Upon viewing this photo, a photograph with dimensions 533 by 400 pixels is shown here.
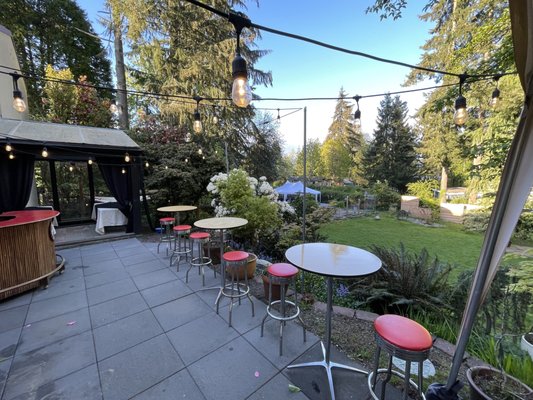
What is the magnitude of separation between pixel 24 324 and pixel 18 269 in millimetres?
1008

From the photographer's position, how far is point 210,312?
274cm

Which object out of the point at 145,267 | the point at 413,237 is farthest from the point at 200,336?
the point at 413,237

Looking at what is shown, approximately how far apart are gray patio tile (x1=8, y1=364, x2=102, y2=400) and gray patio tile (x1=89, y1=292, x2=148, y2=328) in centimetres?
73

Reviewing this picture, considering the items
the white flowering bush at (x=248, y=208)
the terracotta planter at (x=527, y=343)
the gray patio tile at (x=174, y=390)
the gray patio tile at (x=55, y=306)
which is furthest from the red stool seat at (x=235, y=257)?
the terracotta planter at (x=527, y=343)

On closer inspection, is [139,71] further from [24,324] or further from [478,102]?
[478,102]

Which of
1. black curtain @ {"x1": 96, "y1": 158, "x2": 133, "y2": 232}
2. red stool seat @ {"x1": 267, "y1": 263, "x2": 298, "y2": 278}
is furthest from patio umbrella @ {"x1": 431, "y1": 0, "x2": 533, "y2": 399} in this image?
black curtain @ {"x1": 96, "y1": 158, "x2": 133, "y2": 232}

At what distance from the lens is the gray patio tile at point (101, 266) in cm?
395

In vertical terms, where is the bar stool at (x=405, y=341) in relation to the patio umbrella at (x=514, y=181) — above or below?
below

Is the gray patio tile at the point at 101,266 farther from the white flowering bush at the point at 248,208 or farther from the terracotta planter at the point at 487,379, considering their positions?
the terracotta planter at the point at 487,379

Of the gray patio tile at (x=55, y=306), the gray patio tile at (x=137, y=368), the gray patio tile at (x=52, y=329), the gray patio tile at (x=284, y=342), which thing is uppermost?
the gray patio tile at (x=55, y=306)

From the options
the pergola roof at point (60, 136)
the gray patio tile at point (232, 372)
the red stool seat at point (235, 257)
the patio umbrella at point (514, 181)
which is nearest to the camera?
the patio umbrella at point (514, 181)

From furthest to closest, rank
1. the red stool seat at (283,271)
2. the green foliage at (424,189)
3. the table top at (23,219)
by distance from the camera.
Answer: the green foliage at (424,189) < the table top at (23,219) < the red stool seat at (283,271)

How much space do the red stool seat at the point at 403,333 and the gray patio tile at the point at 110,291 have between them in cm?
329

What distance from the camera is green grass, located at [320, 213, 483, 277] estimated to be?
19.5ft
